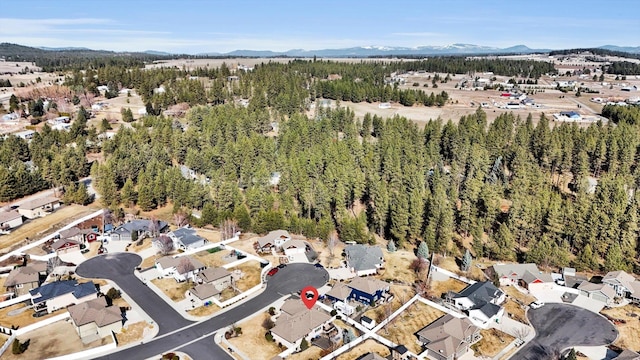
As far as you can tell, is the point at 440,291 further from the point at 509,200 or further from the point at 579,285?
the point at 509,200

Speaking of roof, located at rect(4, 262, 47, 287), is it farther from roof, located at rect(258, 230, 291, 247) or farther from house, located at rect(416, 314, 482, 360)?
house, located at rect(416, 314, 482, 360)

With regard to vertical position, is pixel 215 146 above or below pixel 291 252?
above

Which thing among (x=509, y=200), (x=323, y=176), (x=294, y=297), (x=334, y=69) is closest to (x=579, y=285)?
(x=509, y=200)

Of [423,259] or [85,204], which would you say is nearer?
[423,259]

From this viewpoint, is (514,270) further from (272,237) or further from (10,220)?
(10,220)

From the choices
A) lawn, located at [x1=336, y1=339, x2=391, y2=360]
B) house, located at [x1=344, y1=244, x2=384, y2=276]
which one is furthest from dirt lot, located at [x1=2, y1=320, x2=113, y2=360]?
house, located at [x1=344, y1=244, x2=384, y2=276]
